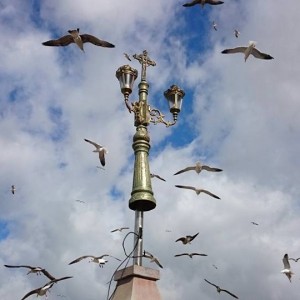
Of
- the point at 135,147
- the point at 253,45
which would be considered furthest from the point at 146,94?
the point at 253,45

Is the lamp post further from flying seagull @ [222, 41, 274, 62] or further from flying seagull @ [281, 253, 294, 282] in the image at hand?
flying seagull @ [281, 253, 294, 282]

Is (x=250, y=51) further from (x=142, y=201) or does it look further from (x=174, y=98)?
(x=142, y=201)

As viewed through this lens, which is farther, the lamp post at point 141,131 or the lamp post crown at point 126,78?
the lamp post crown at point 126,78

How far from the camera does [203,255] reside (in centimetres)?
1255

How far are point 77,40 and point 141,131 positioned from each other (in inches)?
110

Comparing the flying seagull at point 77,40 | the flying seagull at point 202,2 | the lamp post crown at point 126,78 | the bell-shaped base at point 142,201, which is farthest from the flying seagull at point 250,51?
the bell-shaped base at point 142,201

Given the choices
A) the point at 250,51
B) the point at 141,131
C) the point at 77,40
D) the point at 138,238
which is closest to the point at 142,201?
the point at 138,238

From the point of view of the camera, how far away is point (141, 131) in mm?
11000

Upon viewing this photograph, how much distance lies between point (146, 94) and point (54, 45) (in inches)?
95.5

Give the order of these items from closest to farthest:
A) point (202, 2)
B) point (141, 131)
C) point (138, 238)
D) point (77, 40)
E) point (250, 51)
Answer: point (138, 238), point (141, 131), point (77, 40), point (202, 2), point (250, 51)

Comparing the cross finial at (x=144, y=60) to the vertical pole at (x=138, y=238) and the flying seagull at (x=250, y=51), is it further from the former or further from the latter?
the vertical pole at (x=138, y=238)

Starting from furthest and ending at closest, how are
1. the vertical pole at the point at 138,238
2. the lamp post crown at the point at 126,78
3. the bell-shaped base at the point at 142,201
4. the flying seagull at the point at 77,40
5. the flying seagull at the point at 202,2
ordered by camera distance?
the flying seagull at the point at 202,2
the flying seagull at the point at 77,40
the lamp post crown at the point at 126,78
the bell-shaped base at the point at 142,201
the vertical pole at the point at 138,238

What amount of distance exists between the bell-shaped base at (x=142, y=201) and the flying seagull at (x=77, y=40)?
3787mm

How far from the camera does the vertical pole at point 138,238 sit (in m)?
9.56
